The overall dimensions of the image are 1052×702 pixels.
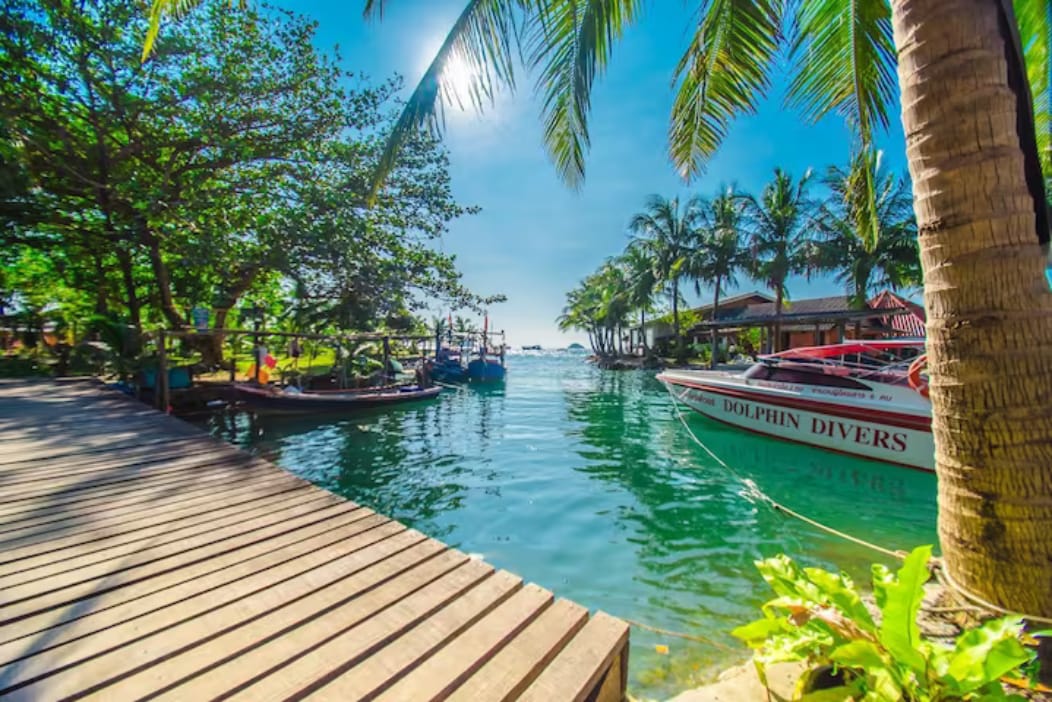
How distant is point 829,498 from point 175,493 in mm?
8296

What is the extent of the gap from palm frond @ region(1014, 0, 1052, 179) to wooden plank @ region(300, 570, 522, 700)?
5.02m

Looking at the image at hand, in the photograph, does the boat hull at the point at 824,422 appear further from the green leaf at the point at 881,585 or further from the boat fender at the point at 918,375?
the green leaf at the point at 881,585

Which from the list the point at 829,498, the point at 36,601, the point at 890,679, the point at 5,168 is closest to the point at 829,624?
the point at 890,679

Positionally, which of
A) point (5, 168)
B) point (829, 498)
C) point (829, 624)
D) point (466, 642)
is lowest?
point (829, 498)

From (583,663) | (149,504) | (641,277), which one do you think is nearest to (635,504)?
(583,663)

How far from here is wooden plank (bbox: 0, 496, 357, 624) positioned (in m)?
2.12

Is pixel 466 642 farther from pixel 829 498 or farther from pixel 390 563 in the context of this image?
pixel 829 498

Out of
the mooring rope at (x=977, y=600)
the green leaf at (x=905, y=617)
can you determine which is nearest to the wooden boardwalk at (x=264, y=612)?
the green leaf at (x=905, y=617)

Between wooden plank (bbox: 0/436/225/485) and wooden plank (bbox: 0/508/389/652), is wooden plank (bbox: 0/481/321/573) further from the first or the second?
wooden plank (bbox: 0/436/225/485)

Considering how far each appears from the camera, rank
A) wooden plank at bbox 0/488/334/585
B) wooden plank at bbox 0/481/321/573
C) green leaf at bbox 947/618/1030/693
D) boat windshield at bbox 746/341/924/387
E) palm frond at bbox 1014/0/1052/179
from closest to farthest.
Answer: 1. green leaf at bbox 947/618/1030/693
2. wooden plank at bbox 0/488/334/585
3. wooden plank at bbox 0/481/321/573
4. palm frond at bbox 1014/0/1052/179
5. boat windshield at bbox 746/341/924/387

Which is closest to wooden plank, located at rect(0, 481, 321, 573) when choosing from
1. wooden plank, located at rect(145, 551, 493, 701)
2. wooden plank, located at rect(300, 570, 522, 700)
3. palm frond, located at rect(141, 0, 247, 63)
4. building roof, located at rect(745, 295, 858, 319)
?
wooden plank, located at rect(145, 551, 493, 701)

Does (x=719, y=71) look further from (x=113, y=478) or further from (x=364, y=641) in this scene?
(x=113, y=478)

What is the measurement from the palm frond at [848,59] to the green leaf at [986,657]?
13.1 ft

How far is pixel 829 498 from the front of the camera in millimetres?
6457
